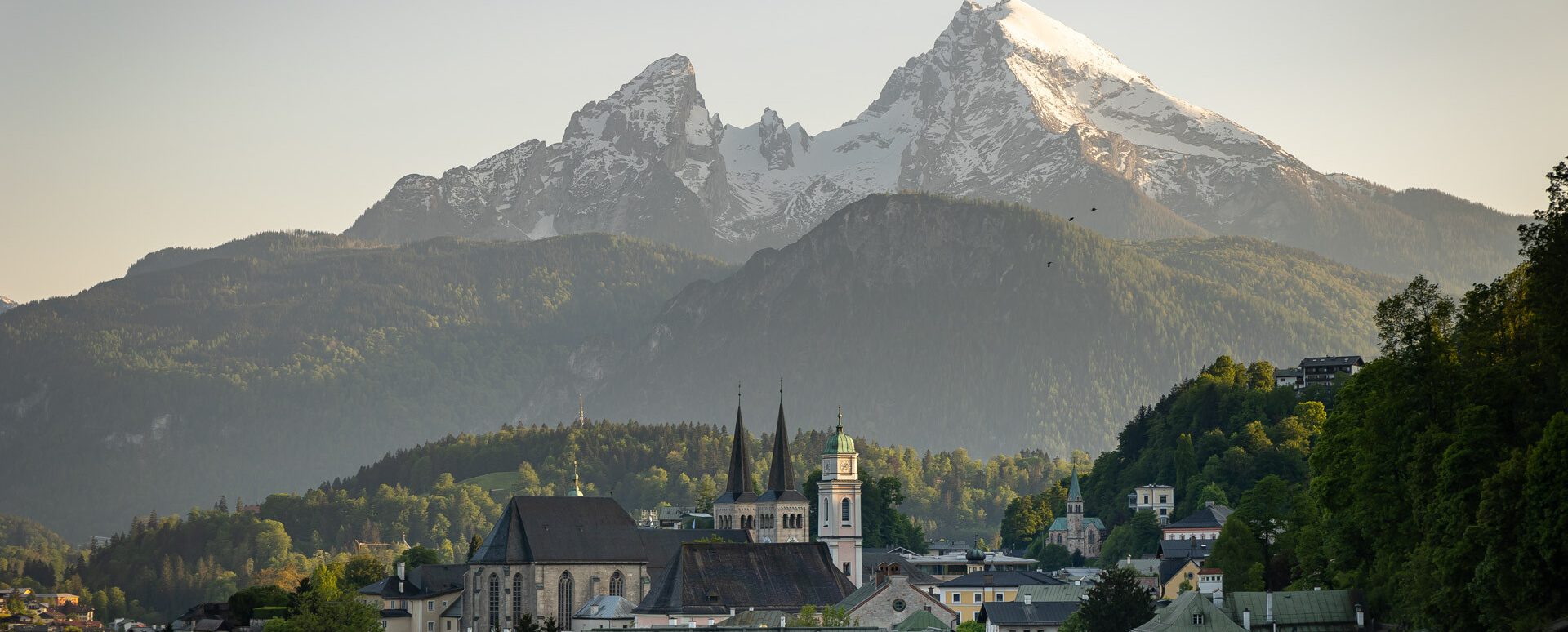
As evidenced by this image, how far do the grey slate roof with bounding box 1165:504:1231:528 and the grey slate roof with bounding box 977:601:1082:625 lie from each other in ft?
129

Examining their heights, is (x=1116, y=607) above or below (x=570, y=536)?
below

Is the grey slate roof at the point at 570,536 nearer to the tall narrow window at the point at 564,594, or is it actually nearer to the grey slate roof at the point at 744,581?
the tall narrow window at the point at 564,594

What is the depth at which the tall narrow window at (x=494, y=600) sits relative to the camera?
168 m

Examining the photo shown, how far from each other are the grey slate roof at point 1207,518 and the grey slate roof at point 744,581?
113 feet

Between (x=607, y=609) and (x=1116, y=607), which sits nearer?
(x=1116, y=607)

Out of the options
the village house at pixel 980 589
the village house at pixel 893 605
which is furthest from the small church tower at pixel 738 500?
the village house at pixel 893 605

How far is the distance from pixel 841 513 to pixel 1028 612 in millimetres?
39689

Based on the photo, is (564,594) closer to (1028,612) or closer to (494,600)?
(494,600)

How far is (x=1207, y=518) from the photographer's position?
178125mm

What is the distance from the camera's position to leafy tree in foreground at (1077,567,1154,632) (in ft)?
384

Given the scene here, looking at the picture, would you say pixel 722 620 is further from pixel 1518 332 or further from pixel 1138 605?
pixel 1518 332

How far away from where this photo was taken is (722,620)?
140 metres

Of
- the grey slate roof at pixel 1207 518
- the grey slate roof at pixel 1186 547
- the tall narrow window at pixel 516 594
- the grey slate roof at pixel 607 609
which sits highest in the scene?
the grey slate roof at pixel 1207 518

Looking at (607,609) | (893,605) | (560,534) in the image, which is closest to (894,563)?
(607,609)
